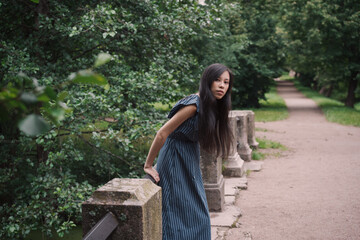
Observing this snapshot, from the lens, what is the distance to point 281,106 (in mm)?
25016

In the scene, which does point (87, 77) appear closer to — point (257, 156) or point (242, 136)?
point (242, 136)

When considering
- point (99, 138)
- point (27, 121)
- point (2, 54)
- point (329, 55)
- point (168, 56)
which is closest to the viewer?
point (27, 121)

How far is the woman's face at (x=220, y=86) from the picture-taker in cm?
303

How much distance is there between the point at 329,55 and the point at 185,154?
20980mm

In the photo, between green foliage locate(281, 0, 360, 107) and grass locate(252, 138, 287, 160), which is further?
green foliage locate(281, 0, 360, 107)

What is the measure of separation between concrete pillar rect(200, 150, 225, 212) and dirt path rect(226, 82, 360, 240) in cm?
40

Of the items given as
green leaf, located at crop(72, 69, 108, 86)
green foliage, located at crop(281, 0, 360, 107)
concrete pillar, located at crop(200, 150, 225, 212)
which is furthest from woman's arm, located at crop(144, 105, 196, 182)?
green foliage, located at crop(281, 0, 360, 107)

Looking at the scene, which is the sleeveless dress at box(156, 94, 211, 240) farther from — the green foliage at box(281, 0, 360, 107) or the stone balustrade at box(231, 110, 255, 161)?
the green foliage at box(281, 0, 360, 107)

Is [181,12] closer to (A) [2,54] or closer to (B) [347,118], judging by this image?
(A) [2,54]

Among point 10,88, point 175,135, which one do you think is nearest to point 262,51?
point 175,135

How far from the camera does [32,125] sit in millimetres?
636

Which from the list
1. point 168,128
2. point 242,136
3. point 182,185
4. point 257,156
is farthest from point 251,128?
point 168,128

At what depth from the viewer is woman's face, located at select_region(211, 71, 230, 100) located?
3031 mm

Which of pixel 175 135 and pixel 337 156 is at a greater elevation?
pixel 175 135
